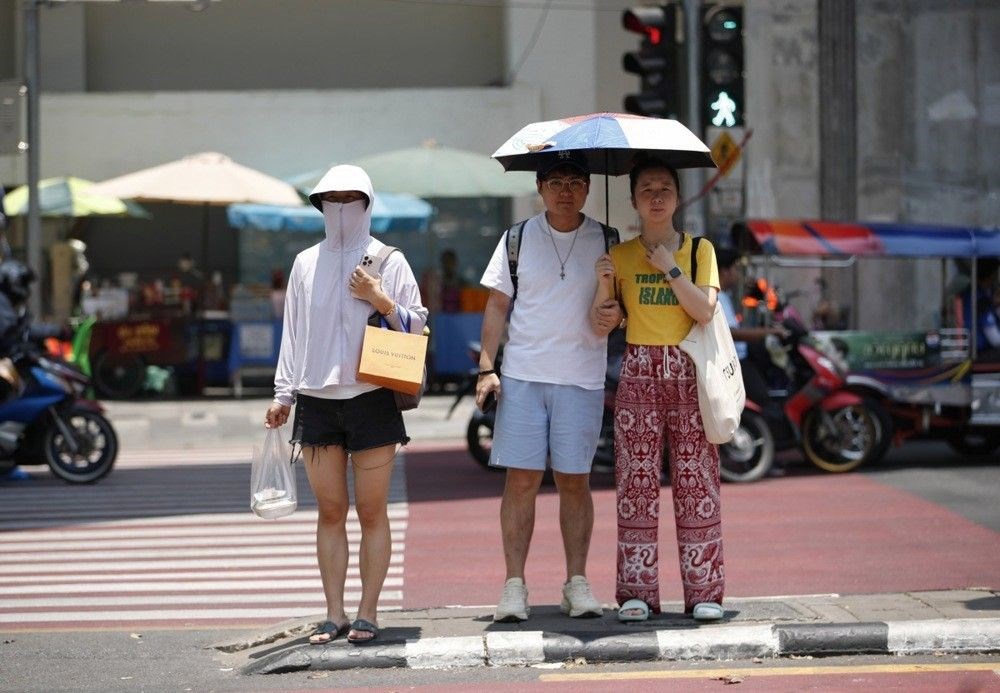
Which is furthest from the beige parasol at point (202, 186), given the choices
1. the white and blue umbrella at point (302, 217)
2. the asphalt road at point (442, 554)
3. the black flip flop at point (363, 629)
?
the black flip flop at point (363, 629)

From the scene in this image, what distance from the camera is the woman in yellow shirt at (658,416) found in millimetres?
7332

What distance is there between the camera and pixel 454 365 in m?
24.3

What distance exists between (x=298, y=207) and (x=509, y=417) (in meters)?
16.6

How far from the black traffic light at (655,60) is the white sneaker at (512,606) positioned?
27.8 feet

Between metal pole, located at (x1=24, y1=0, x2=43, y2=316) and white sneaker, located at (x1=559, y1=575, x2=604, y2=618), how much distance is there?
46.3 feet

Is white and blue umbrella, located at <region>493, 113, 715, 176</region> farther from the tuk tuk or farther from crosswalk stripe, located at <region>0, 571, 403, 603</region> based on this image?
the tuk tuk

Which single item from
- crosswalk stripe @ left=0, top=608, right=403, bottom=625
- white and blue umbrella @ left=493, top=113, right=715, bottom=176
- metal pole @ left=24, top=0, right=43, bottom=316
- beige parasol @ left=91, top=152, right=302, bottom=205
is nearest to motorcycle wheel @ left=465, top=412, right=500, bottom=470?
crosswalk stripe @ left=0, top=608, right=403, bottom=625

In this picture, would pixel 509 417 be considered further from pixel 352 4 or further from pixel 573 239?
pixel 352 4

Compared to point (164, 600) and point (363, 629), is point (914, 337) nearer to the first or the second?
point (164, 600)

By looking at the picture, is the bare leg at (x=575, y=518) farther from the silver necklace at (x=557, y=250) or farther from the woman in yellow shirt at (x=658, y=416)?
the silver necklace at (x=557, y=250)

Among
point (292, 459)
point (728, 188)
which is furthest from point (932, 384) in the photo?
point (292, 459)

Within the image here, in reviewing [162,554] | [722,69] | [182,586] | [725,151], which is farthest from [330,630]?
[725,151]

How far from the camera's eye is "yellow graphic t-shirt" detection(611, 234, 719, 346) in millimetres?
7328

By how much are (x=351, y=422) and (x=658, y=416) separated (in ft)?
4.44
